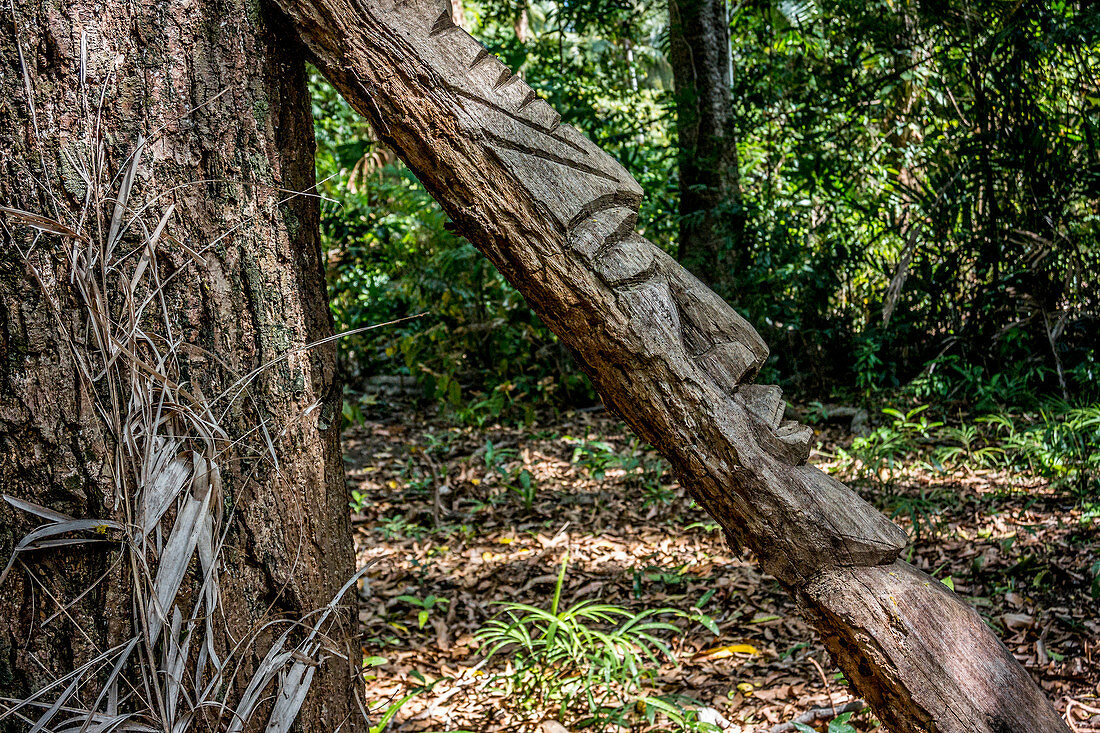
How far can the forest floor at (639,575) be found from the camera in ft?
7.08

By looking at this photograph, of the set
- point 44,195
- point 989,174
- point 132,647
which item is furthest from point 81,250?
point 989,174

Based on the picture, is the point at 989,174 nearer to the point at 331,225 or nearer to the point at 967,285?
the point at 967,285

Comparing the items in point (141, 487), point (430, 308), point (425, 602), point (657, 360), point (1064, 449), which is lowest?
point (425, 602)

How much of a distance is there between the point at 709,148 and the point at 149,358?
484 cm

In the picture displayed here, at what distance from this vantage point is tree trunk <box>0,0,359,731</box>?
34.7 inches

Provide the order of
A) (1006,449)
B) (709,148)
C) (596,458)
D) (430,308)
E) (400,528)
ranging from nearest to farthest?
1. (400,528)
2. (1006,449)
3. (596,458)
4. (709,148)
5. (430,308)

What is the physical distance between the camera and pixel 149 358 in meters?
0.93

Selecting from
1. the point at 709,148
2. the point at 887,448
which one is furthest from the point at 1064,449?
the point at 709,148

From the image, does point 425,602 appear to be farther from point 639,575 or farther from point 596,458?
point 596,458

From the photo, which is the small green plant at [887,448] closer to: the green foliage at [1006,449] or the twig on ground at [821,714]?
the green foliage at [1006,449]

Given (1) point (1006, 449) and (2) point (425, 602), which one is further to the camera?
(1) point (1006, 449)

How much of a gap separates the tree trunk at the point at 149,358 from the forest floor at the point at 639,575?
42cm

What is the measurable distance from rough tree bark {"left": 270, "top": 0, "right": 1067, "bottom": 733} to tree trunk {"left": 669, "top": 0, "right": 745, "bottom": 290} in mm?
4109

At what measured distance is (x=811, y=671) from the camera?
228 centimetres
